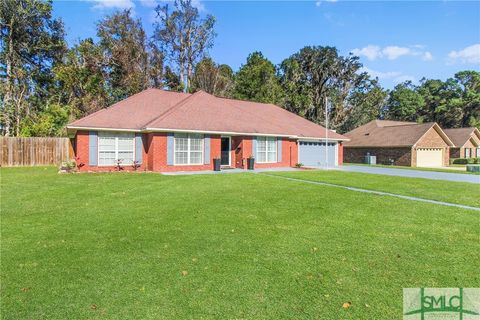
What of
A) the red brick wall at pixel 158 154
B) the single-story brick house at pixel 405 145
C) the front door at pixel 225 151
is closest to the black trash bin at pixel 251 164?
the front door at pixel 225 151

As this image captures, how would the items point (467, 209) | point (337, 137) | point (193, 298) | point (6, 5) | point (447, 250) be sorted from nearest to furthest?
point (193, 298) < point (447, 250) < point (467, 209) < point (337, 137) < point (6, 5)

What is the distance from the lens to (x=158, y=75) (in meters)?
36.8

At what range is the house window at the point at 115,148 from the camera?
18.0m

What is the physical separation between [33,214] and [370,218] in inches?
336

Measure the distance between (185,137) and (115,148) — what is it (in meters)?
4.17

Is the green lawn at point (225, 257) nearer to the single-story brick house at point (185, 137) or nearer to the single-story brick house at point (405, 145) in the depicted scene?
the single-story brick house at point (185, 137)

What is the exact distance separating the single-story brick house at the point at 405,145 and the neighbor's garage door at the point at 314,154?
1016cm

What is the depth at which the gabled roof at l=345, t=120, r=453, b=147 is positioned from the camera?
32531 mm

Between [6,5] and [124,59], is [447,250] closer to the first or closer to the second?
[124,59]

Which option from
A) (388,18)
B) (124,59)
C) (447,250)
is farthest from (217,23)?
(447,250)

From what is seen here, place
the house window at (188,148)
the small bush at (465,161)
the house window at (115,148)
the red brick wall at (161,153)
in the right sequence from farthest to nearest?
the small bush at (465,161) < the house window at (188,148) < the house window at (115,148) < the red brick wall at (161,153)

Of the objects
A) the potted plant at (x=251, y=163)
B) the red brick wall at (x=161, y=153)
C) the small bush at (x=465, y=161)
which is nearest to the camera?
the red brick wall at (x=161, y=153)

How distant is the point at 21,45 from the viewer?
3142 cm

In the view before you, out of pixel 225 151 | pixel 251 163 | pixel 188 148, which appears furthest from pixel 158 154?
pixel 251 163
